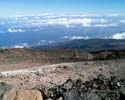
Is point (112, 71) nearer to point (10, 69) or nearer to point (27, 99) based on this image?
point (27, 99)

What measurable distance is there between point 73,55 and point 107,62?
15.2 ft

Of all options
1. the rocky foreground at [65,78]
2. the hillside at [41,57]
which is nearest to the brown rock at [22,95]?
the rocky foreground at [65,78]

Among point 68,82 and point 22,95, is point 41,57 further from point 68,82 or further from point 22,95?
point 22,95

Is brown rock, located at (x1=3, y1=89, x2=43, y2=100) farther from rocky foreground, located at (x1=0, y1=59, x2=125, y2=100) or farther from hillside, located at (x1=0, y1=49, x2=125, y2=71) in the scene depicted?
hillside, located at (x1=0, y1=49, x2=125, y2=71)

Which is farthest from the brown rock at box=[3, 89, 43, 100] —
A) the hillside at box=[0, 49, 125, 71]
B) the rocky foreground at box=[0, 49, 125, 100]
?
the hillside at box=[0, 49, 125, 71]

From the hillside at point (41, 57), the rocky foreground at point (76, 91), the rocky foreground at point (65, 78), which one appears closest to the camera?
the rocky foreground at point (76, 91)

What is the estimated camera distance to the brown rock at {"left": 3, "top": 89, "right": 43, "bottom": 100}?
17.5 meters

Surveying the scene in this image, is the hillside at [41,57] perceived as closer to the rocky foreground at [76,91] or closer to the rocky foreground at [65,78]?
the rocky foreground at [65,78]

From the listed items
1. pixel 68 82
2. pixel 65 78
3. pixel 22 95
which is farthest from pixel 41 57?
pixel 22 95

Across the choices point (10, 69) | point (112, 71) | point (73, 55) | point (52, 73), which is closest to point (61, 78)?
point (52, 73)

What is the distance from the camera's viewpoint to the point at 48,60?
2377cm

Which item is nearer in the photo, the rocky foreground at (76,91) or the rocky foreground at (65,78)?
the rocky foreground at (76,91)

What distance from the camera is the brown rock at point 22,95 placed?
1750 centimetres

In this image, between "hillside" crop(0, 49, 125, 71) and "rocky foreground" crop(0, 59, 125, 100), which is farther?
"hillside" crop(0, 49, 125, 71)
